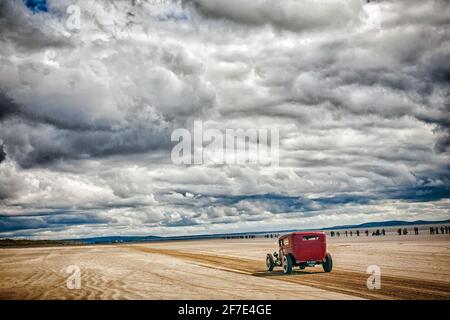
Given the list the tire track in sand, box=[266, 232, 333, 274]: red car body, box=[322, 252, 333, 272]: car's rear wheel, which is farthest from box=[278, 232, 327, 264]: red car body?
the tire track in sand

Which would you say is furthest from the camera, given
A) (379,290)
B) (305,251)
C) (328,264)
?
(328,264)

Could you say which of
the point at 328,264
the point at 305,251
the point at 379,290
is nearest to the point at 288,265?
→ the point at 305,251

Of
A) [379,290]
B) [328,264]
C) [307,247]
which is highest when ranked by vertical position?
[307,247]

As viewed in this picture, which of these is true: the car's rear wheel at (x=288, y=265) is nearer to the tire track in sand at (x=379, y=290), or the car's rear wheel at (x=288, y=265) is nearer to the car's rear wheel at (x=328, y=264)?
the tire track in sand at (x=379, y=290)

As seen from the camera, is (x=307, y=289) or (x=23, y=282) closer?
(x=307, y=289)

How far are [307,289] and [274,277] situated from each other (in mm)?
5207

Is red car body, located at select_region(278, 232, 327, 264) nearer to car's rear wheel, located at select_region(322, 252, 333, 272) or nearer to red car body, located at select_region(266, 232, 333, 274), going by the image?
red car body, located at select_region(266, 232, 333, 274)

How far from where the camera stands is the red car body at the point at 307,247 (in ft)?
75.0

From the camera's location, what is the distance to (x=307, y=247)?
75.4ft

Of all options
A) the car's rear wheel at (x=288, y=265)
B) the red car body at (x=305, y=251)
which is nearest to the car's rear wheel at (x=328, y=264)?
the red car body at (x=305, y=251)

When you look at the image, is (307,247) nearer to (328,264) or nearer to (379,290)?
(328,264)
